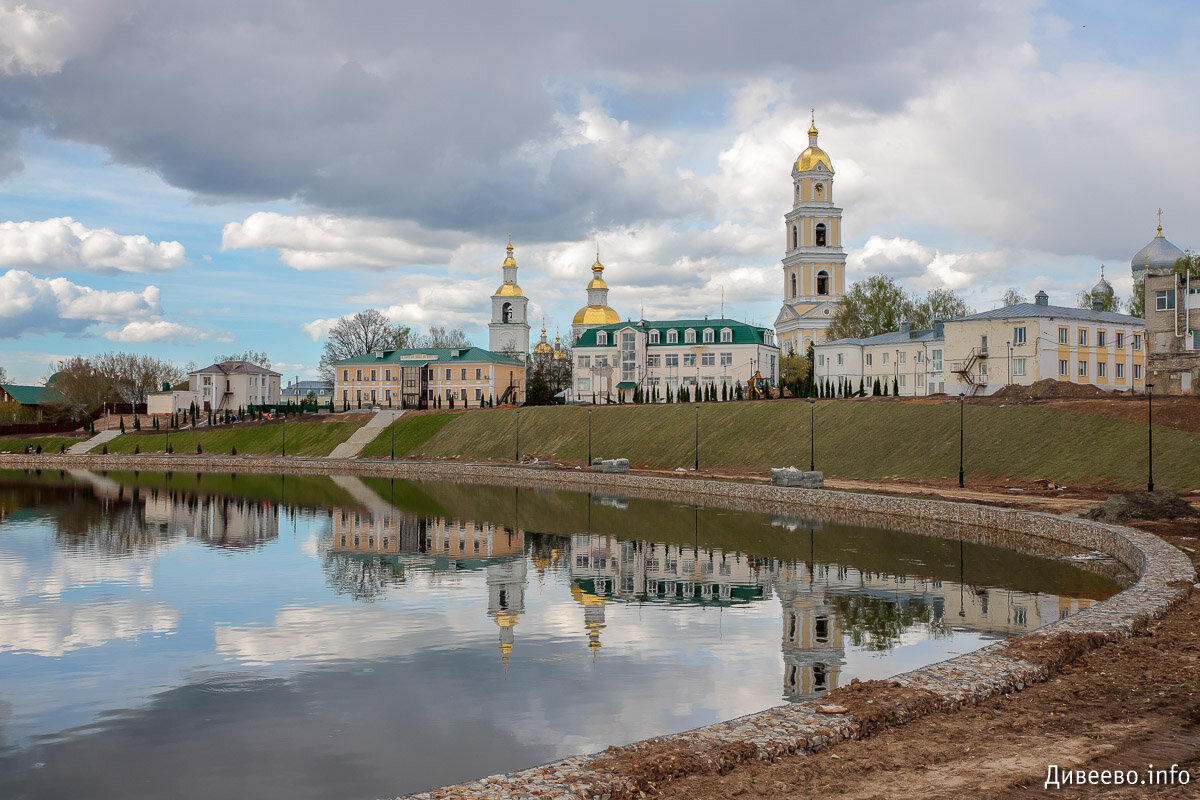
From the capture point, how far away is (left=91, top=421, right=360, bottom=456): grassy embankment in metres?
Result: 94.6

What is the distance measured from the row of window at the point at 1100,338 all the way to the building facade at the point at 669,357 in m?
33.9

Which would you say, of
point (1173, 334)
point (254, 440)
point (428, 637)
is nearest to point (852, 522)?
point (428, 637)

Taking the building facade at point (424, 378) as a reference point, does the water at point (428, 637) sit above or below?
below

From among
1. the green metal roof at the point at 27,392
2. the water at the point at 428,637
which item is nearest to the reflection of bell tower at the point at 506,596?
the water at the point at 428,637

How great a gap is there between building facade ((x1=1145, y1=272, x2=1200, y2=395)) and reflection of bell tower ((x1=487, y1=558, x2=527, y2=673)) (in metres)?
44.9

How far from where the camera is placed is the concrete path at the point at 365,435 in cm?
9081

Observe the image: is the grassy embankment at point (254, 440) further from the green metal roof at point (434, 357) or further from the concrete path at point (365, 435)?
the green metal roof at point (434, 357)

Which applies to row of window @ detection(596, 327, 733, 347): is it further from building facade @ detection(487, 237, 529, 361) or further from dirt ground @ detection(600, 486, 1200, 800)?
dirt ground @ detection(600, 486, 1200, 800)

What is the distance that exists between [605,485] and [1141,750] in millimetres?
49579

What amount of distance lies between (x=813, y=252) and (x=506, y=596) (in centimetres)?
8618

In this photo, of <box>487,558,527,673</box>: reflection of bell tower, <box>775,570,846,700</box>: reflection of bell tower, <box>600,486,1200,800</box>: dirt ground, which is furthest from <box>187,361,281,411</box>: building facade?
<box>600,486,1200,800</box>: dirt ground

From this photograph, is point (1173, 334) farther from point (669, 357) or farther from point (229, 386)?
point (229, 386)

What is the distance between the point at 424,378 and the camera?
370 ft

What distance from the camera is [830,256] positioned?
10450 cm
